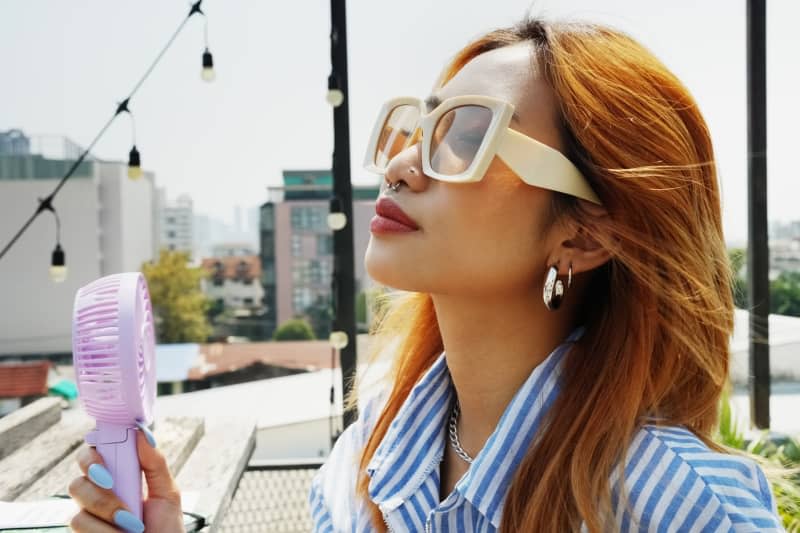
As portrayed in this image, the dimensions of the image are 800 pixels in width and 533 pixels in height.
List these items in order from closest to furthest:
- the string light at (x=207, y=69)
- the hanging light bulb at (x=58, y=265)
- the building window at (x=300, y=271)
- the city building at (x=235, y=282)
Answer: the hanging light bulb at (x=58, y=265)
the string light at (x=207, y=69)
the building window at (x=300, y=271)
the city building at (x=235, y=282)

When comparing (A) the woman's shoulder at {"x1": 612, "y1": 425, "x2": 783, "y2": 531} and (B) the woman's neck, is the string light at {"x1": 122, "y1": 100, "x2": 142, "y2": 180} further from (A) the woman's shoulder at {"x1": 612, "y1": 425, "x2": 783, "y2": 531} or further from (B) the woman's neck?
(A) the woman's shoulder at {"x1": 612, "y1": 425, "x2": 783, "y2": 531}

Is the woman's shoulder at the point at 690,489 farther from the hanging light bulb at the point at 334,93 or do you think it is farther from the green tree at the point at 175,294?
the green tree at the point at 175,294

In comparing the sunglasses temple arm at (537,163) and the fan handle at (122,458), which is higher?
the sunglasses temple arm at (537,163)

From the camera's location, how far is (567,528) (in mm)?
662

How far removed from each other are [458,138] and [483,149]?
0.18 ft

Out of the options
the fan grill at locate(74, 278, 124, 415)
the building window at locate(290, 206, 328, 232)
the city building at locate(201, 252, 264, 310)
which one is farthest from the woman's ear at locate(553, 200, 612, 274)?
→ the city building at locate(201, 252, 264, 310)

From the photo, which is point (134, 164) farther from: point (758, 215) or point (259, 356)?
point (259, 356)

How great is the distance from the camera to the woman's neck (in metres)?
0.80

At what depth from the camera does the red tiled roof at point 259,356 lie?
29.4 meters

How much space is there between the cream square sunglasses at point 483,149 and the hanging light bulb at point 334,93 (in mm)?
1803

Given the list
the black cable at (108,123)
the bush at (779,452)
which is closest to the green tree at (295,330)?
the black cable at (108,123)

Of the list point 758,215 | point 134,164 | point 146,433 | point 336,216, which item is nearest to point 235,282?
point 134,164

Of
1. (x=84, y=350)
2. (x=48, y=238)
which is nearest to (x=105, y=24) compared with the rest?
(x=84, y=350)

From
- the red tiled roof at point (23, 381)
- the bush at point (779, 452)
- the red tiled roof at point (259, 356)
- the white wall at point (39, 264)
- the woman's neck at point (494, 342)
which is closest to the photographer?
the woman's neck at point (494, 342)
